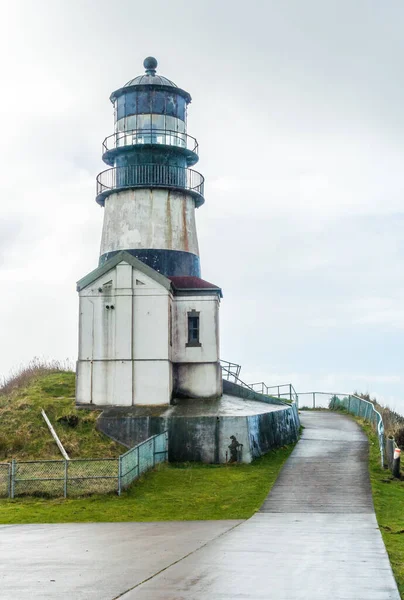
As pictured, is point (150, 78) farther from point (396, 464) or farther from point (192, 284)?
point (396, 464)

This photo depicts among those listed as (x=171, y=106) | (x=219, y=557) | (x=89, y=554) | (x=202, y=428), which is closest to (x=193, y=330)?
(x=202, y=428)

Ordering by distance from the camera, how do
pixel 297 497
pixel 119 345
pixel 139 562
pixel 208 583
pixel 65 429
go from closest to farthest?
pixel 208 583 → pixel 139 562 → pixel 297 497 → pixel 65 429 → pixel 119 345

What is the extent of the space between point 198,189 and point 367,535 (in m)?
20.8

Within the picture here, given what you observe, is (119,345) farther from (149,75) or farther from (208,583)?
(208,583)

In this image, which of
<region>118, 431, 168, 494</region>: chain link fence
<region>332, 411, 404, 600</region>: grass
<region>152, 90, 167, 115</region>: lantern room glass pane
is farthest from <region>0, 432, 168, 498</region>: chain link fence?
<region>152, 90, 167, 115</region>: lantern room glass pane

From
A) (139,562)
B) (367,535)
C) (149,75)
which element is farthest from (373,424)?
(139,562)

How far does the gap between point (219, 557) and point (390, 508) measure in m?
7.34

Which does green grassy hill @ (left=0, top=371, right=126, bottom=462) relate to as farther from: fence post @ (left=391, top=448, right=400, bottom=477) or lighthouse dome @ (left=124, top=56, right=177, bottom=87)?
lighthouse dome @ (left=124, top=56, right=177, bottom=87)

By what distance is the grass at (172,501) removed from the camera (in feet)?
57.8

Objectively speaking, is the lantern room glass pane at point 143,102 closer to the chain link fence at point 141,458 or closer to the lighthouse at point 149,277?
the lighthouse at point 149,277

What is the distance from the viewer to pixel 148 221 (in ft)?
103

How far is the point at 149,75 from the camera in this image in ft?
108

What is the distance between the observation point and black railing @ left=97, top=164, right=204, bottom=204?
104ft

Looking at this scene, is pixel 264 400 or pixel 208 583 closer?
pixel 208 583
